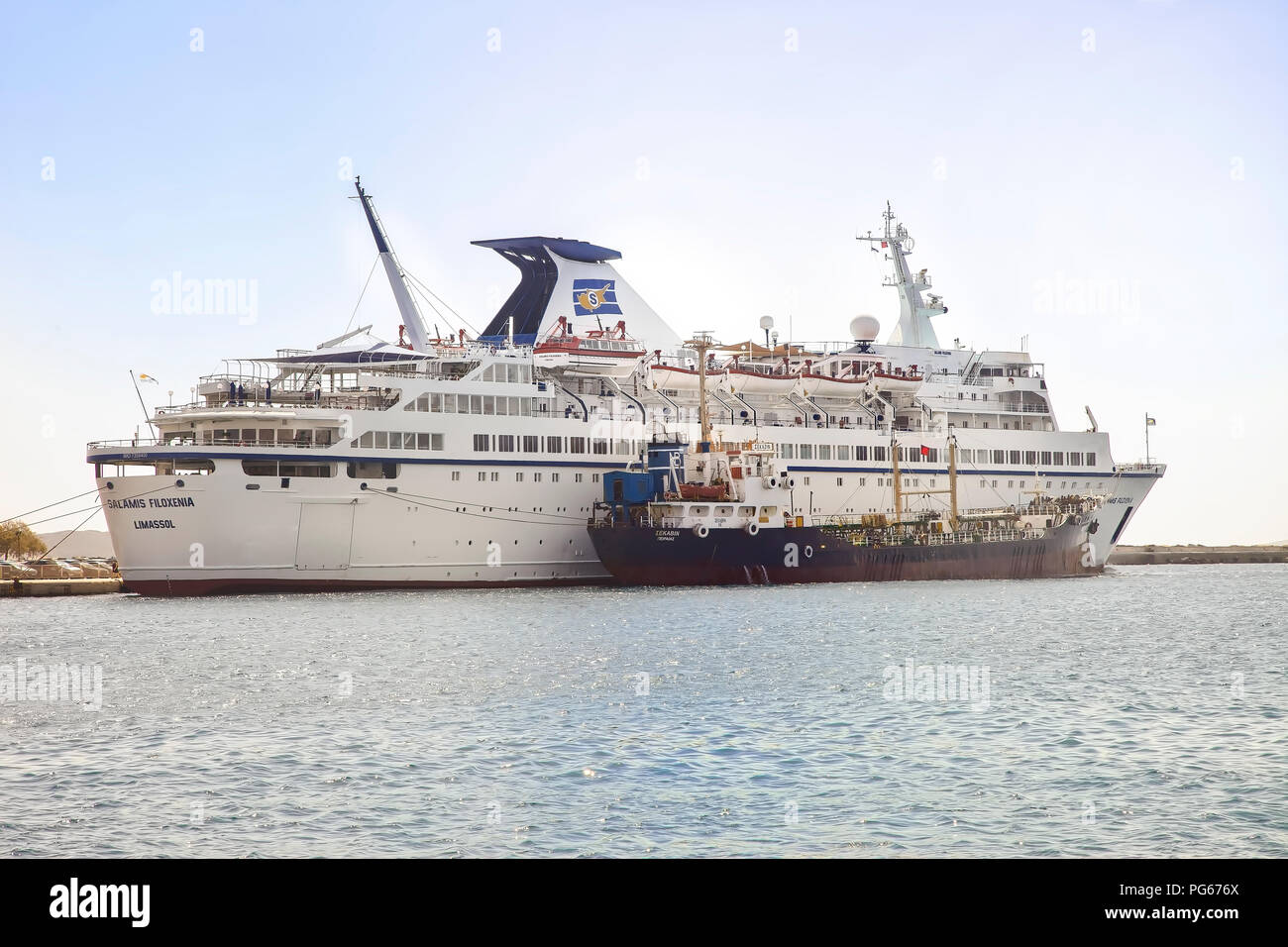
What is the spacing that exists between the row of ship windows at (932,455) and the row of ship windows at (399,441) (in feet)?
59.3

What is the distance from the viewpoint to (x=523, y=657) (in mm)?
26766

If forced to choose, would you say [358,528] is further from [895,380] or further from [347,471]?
[895,380]

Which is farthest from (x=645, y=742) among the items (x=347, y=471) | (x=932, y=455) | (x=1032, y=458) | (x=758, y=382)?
(x=1032, y=458)

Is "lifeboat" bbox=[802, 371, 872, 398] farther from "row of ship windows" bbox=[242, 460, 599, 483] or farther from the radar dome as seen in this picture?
"row of ship windows" bbox=[242, 460, 599, 483]

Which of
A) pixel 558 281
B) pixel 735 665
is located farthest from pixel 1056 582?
pixel 735 665

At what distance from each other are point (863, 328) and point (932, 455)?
30.8 ft

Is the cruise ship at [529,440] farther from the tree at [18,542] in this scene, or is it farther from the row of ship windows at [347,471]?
the tree at [18,542]

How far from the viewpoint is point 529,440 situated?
50594 mm

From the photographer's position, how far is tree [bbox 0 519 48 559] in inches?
3659

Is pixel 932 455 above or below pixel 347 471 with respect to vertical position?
above

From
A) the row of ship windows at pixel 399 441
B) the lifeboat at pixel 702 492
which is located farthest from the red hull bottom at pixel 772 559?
the row of ship windows at pixel 399 441

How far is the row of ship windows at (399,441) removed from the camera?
46.8 m

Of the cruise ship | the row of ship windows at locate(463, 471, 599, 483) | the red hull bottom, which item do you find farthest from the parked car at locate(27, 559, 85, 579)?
the red hull bottom
